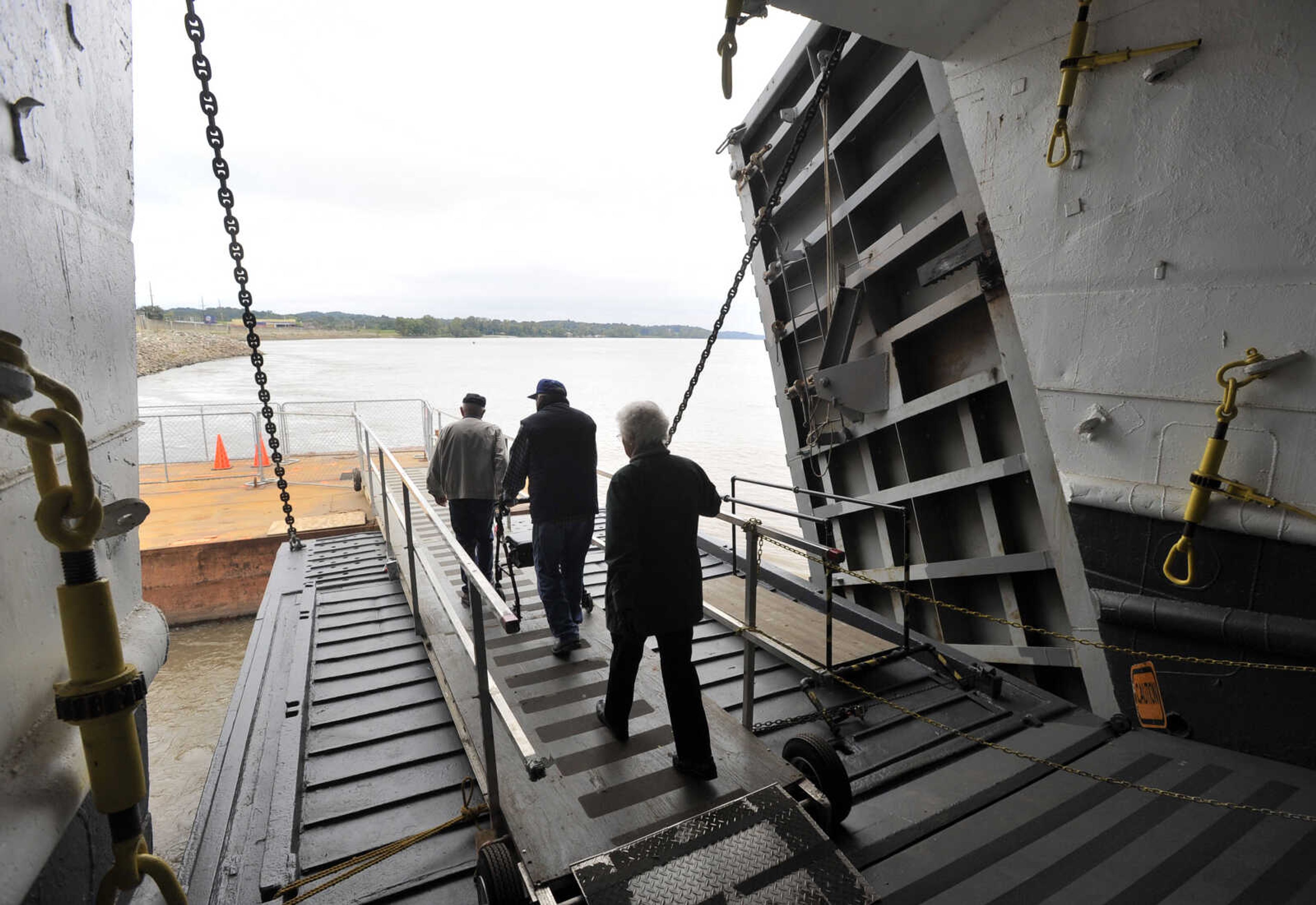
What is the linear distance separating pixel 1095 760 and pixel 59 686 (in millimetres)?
4004

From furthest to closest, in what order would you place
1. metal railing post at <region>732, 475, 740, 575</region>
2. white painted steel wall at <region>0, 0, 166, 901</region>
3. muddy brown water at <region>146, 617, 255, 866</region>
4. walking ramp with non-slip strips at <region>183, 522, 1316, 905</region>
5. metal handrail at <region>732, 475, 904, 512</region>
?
muddy brown water at <region>146, 617, 255, 866</region> < metal railing post at <region>732, 475, 740, 575</region> < metal handrail at <region>732, 475, 904, 512</region> < walking ramp with non-slip strips at <region>183, 522, 1316, 905</region> < white painted steel wall at <region>0, 0, 166, 901</region>

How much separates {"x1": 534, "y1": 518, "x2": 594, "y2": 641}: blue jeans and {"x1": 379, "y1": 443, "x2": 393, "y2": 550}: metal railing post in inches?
81.6

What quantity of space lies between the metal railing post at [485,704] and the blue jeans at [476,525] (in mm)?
2250

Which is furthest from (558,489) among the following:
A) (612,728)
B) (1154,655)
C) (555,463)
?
(1154,655)

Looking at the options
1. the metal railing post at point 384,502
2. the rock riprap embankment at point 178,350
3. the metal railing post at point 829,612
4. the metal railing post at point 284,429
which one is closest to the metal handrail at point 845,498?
the metal railing post at point 829,612

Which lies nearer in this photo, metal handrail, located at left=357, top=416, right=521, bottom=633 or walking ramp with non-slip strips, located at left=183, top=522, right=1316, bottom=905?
metal handrail, located at left=357, top=416, right=521, bottom=633

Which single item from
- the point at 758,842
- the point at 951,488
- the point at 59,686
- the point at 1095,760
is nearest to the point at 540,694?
the point at 758,842

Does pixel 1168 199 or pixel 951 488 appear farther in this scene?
pixel 951 488

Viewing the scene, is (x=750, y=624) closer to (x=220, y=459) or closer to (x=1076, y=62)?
(x=1076, y=62)

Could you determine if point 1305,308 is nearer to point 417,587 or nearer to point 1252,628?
point 1252,628

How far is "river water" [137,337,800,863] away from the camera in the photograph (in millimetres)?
7754

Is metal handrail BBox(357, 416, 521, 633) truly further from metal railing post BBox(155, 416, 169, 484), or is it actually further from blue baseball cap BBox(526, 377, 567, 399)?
metal railing post BBox(155, 416, 169, 484)

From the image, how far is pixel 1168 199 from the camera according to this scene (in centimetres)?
293

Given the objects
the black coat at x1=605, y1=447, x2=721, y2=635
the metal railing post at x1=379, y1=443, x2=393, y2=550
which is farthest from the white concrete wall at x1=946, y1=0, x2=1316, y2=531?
the metal railing post at x1=379, y1=443, x2=393, y2=550
